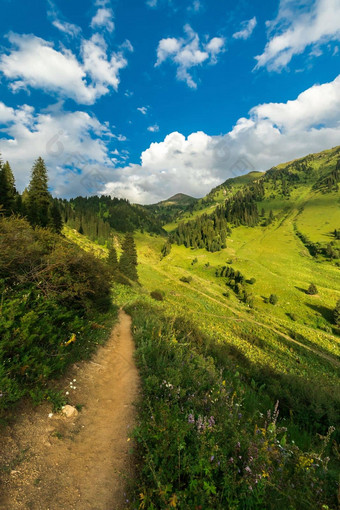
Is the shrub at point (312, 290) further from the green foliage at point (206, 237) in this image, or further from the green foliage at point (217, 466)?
the green foliage at point (217, 466)

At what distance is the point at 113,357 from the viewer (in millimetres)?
8797

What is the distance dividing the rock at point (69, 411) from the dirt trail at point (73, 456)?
3.8 inches

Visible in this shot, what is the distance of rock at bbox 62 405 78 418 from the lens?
16.2 ft

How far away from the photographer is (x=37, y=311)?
630cm

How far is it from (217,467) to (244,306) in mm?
52421

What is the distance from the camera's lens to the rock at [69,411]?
4934 mm

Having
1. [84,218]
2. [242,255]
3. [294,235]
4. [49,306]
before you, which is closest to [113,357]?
[49,306]

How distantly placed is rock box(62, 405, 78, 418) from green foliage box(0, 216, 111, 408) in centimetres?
62

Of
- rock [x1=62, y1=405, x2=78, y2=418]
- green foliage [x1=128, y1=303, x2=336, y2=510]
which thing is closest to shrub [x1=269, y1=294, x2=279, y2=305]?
green foliage [x1=128, y1=303, x2=336, y2=510]

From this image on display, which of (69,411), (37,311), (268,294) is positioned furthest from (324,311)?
(37,311)

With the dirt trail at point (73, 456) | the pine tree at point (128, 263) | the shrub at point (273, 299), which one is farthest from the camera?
the shrub at point (273, 299)

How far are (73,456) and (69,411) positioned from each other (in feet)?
3.65

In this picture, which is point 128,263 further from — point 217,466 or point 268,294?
point 217,466

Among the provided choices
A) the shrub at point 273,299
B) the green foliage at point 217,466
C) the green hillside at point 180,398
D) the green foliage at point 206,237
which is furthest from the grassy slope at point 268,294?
the green foliage at point 217,466
